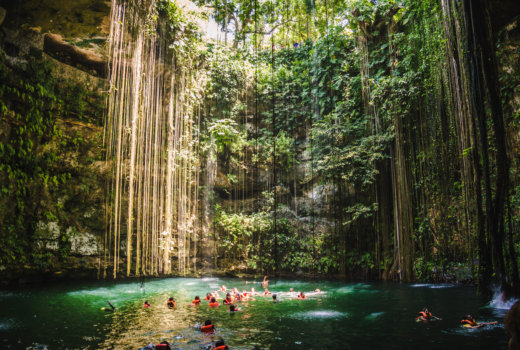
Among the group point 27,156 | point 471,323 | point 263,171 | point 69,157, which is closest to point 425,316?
point 471,323

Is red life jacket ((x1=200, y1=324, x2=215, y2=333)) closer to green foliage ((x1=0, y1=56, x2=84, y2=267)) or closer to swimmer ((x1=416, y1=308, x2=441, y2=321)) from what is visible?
swimmer ((x1=416, y1=308, x2=441, y2=321))

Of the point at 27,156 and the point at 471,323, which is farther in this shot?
the point at 27,156

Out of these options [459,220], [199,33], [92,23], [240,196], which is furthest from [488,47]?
[240,196]

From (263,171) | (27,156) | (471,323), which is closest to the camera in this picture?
(471,323)

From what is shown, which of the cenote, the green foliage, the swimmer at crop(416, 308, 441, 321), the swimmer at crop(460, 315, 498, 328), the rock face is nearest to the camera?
the cenote

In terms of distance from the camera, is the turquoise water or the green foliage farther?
the green foliage

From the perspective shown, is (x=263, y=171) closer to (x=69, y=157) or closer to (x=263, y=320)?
(x=69, y=157)

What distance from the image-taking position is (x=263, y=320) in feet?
18.0

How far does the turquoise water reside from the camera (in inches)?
162

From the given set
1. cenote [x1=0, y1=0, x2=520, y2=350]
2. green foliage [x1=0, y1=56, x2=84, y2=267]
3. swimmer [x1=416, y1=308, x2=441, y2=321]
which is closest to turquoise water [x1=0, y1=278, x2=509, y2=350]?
cenote [x1=0, y1=0, x2=520, y2=350]

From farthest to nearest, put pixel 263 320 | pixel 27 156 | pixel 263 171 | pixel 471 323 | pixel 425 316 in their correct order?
1. pixel 263 171
2. pixel 27 156
3. pixel 263 320
4. pixel 425 316
5. pixel 471 323

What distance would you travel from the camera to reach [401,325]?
496cm

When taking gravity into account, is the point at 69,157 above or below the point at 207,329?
above

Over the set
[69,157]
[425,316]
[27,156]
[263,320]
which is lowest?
[263,320]
